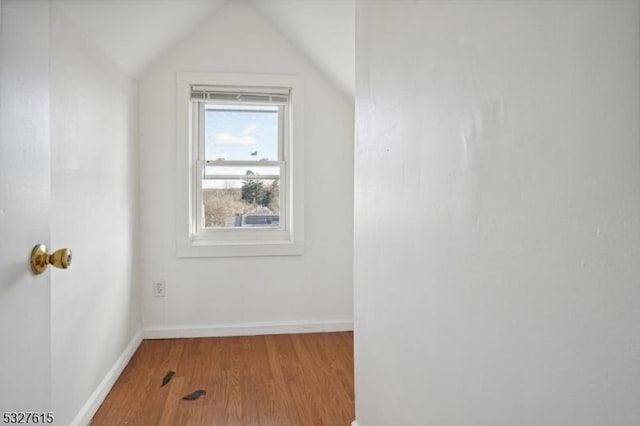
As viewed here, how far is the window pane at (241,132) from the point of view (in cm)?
308

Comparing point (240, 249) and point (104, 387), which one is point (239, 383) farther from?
point (240, 249)

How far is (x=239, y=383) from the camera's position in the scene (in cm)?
223

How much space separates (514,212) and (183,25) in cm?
264

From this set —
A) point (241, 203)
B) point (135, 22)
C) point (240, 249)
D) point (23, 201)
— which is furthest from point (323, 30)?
point (23, 201)

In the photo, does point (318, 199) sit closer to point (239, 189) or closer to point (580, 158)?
point (239, 189)

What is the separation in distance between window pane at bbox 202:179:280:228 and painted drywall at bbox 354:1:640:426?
2025mm

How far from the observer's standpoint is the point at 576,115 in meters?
0.52

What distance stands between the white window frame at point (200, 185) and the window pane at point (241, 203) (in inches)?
2.0

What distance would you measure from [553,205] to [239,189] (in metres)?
2.74

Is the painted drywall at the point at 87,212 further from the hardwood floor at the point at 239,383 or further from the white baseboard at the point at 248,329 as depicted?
the white baseboard at the point at 248,329

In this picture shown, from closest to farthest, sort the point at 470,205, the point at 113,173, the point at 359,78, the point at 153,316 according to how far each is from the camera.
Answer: the point at 470,205 < the point at 359,78 < the point at 113,173 < the point at 153,316

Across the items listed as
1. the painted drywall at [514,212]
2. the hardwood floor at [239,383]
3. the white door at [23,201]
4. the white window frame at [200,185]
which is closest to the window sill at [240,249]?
the white window frame at [200,185]

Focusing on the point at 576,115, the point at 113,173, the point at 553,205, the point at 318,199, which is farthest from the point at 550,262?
the point at 318,199

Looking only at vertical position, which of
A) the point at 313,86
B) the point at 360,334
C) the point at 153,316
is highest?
the point at 313,86
